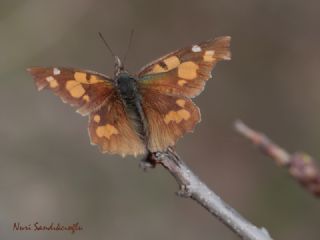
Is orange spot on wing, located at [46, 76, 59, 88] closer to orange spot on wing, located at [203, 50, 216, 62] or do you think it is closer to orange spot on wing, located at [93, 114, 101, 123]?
orange spot on wing, located at [93, 114, 101, 123]

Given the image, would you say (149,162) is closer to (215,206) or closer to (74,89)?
Result: (215,206)

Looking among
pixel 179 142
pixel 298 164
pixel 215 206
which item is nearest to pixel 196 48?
pixel 215 206

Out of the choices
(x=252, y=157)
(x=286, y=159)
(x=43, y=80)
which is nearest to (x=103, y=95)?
(x=43, y=80)

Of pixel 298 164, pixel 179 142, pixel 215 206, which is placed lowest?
pixel 298 164

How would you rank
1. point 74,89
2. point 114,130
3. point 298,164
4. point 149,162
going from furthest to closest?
1. point 74,89
2. point 114,130
3. point 149,162
4. point 298,164

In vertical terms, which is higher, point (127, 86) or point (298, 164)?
point (127, 86)

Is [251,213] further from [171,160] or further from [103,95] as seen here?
[171,160]
